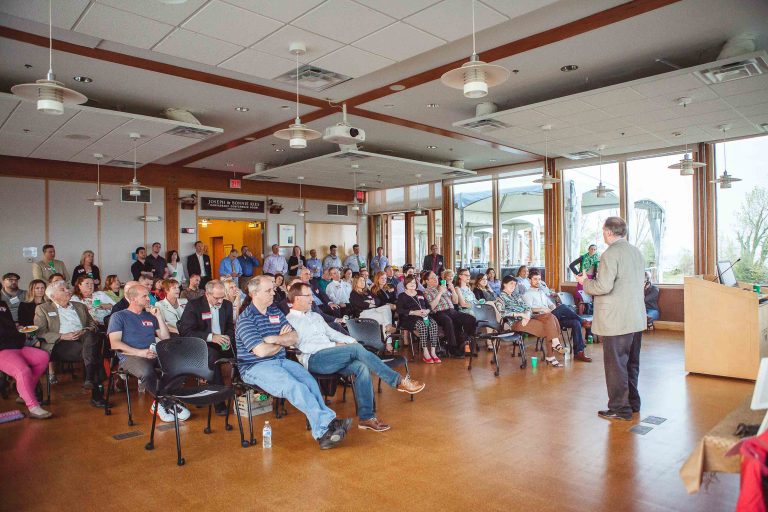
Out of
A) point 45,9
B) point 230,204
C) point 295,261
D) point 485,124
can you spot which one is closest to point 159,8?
point 45,9

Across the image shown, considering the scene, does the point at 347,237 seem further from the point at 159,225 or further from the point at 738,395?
the point at 738,395

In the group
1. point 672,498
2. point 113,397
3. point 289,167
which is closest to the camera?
point 672,498

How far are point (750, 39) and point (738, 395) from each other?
3.72 metres

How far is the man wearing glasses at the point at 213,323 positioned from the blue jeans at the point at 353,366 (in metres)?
1.06

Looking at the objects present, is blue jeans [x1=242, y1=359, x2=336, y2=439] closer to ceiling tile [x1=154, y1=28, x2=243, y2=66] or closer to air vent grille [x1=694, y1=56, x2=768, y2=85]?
ceiling tile [x1=154, y1=28, x2=243, y2=66]

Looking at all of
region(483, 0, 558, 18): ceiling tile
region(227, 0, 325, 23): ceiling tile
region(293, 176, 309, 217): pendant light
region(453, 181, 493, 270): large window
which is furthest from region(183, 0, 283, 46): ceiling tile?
region(453, 181, 493, 270): large window

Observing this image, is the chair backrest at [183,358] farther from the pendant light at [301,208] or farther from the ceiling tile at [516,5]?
the pendant light at [301,208]

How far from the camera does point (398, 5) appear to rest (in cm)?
416

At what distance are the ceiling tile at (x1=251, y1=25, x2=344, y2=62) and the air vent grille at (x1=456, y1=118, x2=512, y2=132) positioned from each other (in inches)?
115

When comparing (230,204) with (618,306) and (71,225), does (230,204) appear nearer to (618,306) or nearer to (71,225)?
(71,225)

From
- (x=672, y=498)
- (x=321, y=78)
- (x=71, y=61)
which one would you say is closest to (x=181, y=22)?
(x=321, y=78)

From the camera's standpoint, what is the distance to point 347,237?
51.4ft

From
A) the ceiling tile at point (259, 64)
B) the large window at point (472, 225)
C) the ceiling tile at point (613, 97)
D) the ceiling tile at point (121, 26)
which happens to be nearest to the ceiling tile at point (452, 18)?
the ceiling tile at point (259, 64)

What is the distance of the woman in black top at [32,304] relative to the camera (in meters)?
5.86
